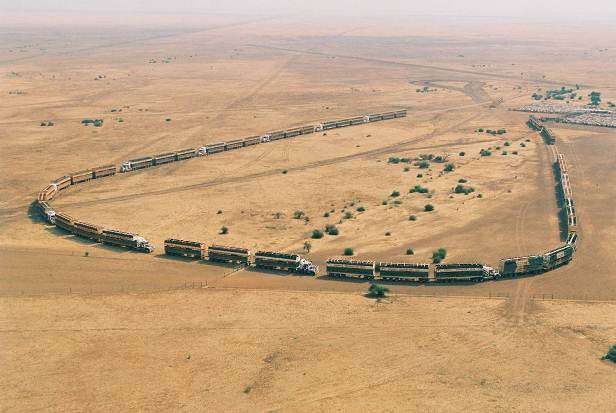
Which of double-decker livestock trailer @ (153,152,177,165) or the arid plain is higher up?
double-decker livestock trailer @ (153,152,177,165)

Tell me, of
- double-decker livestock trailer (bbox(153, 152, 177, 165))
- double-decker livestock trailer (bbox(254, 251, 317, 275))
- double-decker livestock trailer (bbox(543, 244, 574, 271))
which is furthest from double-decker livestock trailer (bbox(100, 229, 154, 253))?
double-decker livestock trailer (bbox(543, 244, 574, 271))

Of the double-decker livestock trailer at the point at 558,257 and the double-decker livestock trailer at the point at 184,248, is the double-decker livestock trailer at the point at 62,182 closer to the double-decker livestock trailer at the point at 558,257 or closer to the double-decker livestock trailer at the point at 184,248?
the double-decker livestock trailer at the point at 184,248

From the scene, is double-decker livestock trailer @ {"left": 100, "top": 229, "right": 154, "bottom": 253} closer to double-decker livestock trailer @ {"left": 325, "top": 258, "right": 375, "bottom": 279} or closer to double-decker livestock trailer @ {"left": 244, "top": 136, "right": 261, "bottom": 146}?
double-decker livestock trailer @ {"left": 325, "top": 258, "right": 375, "bottom": 279}

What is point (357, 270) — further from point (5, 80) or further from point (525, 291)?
point (5, 80)

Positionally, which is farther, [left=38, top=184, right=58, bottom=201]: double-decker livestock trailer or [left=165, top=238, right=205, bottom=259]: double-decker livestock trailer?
[left=38, top=184, right=58, bottom=201]: double-decker livestock trailer

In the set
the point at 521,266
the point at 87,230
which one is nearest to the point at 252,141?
the point at 87,230

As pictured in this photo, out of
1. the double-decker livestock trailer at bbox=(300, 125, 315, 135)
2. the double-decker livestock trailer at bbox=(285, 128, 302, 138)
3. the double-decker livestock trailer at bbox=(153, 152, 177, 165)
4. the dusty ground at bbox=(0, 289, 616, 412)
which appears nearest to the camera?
the dusty ground at bbox=(0, 289, 616, 412)
